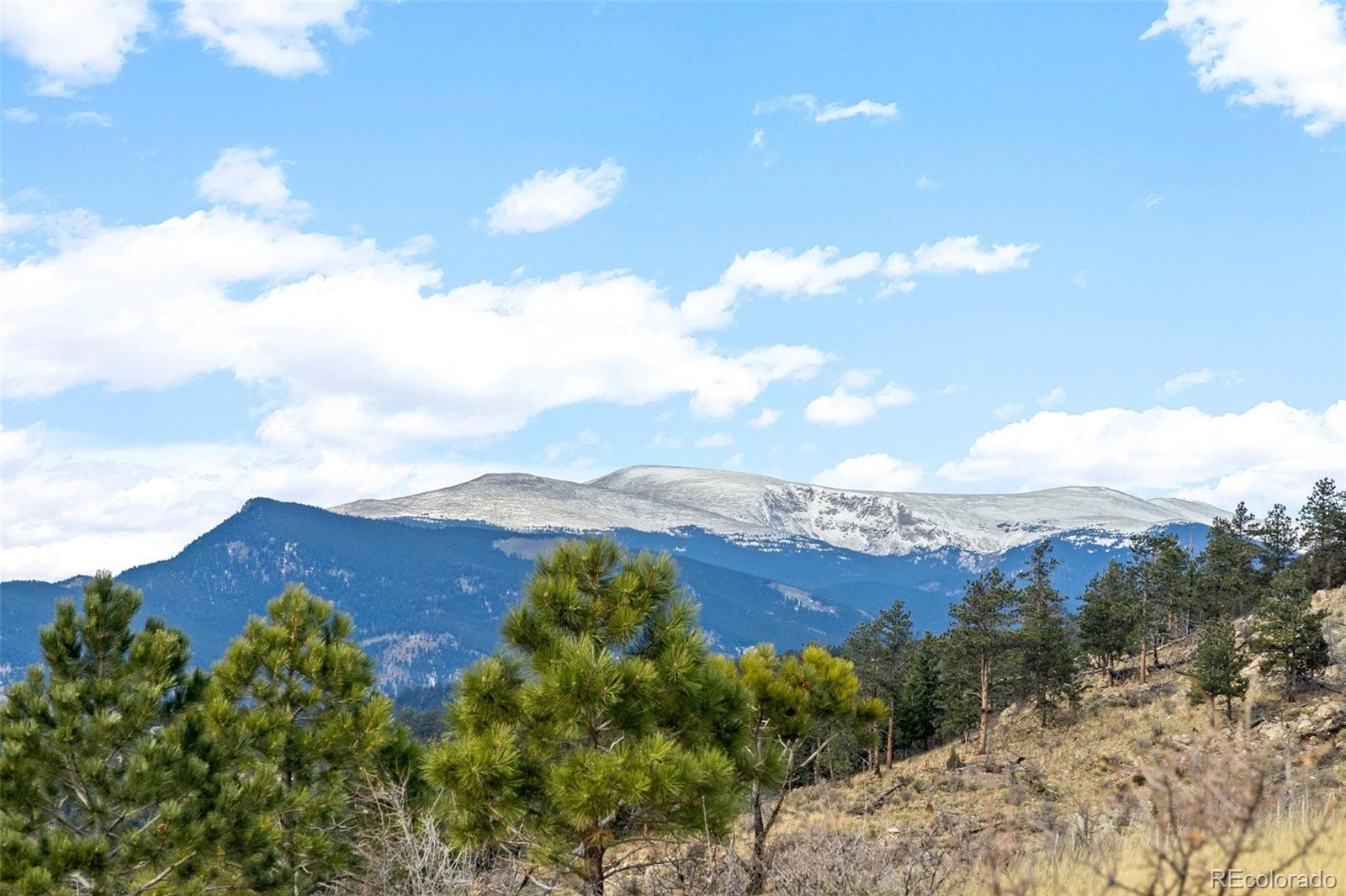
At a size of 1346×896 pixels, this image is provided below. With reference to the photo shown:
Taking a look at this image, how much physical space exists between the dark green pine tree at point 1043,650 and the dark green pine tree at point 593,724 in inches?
1729

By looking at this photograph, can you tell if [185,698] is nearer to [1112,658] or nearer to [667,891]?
[667,891]

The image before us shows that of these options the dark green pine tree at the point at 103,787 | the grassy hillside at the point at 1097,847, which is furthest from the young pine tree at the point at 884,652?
the dark green pine tree at the point at 103,787

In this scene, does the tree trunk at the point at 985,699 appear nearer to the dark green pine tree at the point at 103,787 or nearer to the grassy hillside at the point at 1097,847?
the grassy hillside at the point at 1097,847

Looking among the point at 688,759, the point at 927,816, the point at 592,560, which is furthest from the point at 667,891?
the point at 927,816

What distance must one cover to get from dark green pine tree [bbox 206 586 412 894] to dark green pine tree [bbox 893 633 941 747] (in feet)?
164

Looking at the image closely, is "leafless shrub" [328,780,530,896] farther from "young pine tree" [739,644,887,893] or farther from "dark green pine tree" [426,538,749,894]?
"young pine tree" [739,644,887,893]

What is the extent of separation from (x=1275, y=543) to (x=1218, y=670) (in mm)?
34510

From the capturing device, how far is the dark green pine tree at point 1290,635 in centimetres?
4291

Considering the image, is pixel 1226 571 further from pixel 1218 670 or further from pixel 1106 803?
pixel 1106 803

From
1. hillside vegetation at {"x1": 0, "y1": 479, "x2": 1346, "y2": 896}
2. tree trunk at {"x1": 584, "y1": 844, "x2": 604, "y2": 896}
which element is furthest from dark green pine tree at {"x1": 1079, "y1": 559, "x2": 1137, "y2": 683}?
tree trunk at {"x1": 584, "y1": 844, "x2": 604, "y2": 896}

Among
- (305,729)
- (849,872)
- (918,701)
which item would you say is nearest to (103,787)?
(305,729)

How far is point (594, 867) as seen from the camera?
10.3m

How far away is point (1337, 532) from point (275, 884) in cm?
6931

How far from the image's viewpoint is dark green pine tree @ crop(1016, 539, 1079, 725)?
5091 cm
